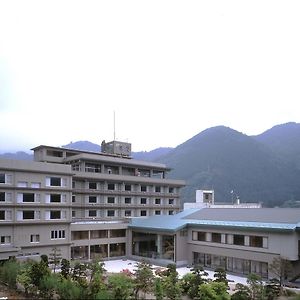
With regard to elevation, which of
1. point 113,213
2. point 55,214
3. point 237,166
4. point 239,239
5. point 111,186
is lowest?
point 239,239

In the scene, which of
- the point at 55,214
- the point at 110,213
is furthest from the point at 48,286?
the point at 110,213

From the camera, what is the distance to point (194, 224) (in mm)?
41781

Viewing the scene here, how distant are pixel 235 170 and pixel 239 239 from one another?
102147 millimetres

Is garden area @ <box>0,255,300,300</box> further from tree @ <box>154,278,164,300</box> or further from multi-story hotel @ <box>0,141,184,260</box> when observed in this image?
multi-story hotel @ <box>0,141,184,260</box>

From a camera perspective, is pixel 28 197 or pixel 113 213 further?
pixel 113 213

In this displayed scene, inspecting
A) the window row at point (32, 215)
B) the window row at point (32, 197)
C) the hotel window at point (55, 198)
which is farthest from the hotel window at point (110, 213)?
the hotel window at point (55, 198)

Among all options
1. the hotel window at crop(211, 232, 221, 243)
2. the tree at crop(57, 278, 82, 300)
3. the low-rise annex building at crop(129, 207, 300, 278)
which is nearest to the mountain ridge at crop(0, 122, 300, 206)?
the low-rise annex building at crop(129, 207, 300, 278)

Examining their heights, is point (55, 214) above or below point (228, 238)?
above

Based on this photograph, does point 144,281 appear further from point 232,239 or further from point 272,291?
point 232,239

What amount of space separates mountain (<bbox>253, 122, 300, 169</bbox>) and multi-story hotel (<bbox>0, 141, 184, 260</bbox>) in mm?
93287

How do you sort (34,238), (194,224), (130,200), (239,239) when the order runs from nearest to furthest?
(239,239) → (34,238) → (194,224) → (130,200)

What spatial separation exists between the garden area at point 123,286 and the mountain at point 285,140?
118 meters

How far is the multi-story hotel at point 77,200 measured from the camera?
3756 cm

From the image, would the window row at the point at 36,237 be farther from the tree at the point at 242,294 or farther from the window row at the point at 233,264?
A: the tree at the point at 242,294
